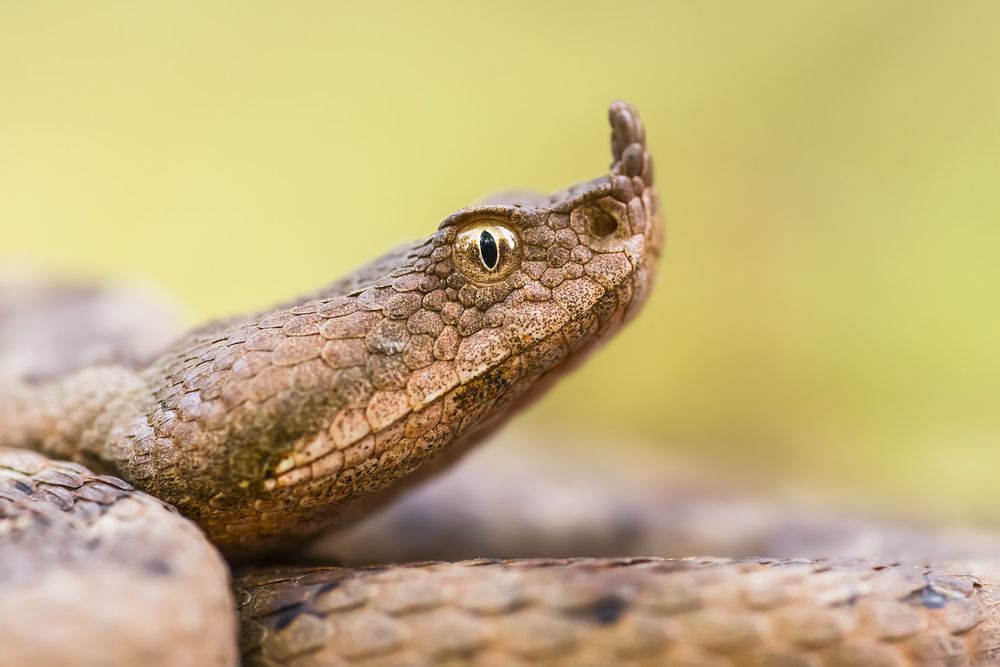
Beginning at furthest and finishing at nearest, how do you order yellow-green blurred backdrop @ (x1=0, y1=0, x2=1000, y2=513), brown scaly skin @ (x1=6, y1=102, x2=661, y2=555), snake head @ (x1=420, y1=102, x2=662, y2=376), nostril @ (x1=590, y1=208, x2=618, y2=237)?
1. yellow-green blurred backdrop @ (x1=0, y1=0, x2=1000, y2=513)
2. nostril @ (x1=590, y1=208, x2=618, y2=237)
3. snake head @ (x1=420, y1=102, x2=662, y2=376)
4. brown scaly skin @ (x1=6, y1=102, x2=661, y2=555)

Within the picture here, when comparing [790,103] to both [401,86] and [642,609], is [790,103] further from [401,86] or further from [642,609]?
[642,609]

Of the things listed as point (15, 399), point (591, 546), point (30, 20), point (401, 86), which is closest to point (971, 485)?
point (591, 546)

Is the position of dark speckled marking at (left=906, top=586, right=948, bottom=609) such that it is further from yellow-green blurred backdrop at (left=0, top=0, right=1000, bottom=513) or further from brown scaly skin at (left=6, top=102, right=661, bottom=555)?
yellow-green blurred backdrop at (left=0, top=0, right=1000, bottom=513)

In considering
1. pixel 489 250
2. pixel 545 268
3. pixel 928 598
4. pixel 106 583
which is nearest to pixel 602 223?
pixel 545 268

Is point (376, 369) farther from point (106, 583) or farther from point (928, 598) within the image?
point (928, 598)

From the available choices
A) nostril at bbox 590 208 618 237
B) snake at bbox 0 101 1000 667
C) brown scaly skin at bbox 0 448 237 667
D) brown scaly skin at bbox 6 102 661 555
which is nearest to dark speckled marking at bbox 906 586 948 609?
snake at bbox 0 101 1000 667

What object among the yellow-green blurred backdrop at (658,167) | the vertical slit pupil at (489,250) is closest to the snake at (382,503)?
the vertical slit pupil at (489,250)

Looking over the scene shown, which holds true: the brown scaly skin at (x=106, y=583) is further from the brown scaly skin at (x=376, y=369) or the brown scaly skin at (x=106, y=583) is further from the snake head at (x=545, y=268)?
the snake head at (x=545, y=268)
